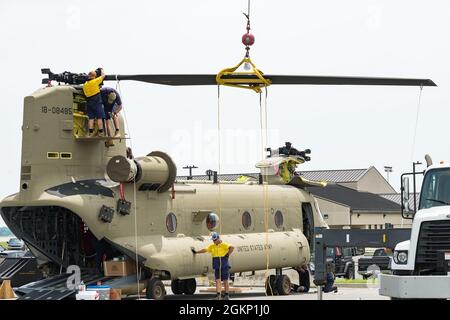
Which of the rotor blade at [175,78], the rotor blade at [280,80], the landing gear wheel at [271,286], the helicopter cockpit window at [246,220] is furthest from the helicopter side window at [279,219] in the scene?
the rotor blade at [175,78]

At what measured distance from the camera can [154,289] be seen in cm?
2372

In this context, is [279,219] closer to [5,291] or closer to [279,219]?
[279,219]

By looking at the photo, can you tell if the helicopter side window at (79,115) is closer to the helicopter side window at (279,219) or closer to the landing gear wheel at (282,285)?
the helicopter side window at (279,219)

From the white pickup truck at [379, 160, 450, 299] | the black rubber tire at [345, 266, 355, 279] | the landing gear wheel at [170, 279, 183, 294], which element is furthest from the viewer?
the black rubber tire at [345, 266, 355, 279]

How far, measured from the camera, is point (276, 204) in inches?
1130

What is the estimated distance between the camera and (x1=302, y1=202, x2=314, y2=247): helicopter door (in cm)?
3005

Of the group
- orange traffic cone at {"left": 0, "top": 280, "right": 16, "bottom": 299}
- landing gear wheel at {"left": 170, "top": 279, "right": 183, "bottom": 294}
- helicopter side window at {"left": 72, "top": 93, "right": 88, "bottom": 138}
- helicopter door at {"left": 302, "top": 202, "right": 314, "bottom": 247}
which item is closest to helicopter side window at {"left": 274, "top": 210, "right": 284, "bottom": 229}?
helicopter door at {"left": 302, "top": 202, "right": 314, "bottom": 247}

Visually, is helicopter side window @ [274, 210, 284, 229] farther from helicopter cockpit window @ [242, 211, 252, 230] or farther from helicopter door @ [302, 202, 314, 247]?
helicopter door @ [302, 202, 314, 247]

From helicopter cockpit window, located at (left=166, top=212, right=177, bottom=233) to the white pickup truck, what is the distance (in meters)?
9.15

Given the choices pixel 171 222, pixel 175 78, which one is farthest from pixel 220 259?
pixel 175 78

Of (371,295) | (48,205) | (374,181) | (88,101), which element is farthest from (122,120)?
(374,181)

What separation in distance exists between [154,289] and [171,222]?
7.28 ft

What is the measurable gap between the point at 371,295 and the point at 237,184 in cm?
513
